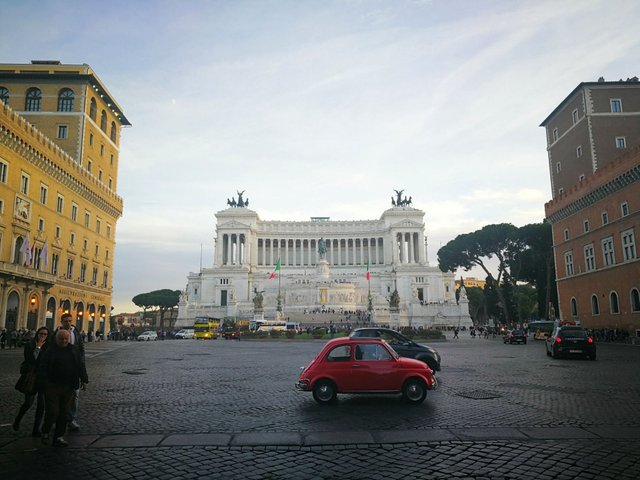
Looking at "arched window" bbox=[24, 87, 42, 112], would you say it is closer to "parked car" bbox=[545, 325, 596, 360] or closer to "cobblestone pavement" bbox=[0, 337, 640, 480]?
"cobblestone pavement" bbox=[0, 337, 640, 480]

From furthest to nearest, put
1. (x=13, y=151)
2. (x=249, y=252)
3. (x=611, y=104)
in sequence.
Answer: (x=249, y=252) < (x=611, y=104) < (x=13, y=151)

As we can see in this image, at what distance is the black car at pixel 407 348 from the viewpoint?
1530cm

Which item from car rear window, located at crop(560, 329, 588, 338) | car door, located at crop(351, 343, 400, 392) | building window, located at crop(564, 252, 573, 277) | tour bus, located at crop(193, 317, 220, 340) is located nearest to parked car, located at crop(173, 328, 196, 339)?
tour bus, located at crop(193, 317, 220, 340)

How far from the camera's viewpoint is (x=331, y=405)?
36.2ft

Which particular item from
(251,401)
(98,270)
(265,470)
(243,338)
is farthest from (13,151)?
(265,470)

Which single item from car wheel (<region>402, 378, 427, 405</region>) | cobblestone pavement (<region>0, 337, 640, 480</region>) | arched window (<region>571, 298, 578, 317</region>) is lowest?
cobblestone pavement (<region>0, 337, 640, 480</region>)

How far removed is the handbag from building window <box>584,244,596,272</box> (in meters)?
45.0

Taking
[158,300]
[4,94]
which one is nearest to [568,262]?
[4,94]

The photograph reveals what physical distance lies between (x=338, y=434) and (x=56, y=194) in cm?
4295

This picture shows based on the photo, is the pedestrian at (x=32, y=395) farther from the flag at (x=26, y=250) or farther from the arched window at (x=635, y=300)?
the arched window at (x=635, y=300)

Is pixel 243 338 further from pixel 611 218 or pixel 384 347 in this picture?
pixel 384 347

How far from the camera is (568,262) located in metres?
48.1

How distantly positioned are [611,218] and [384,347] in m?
36.0

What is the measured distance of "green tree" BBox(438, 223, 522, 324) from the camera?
212 feet
